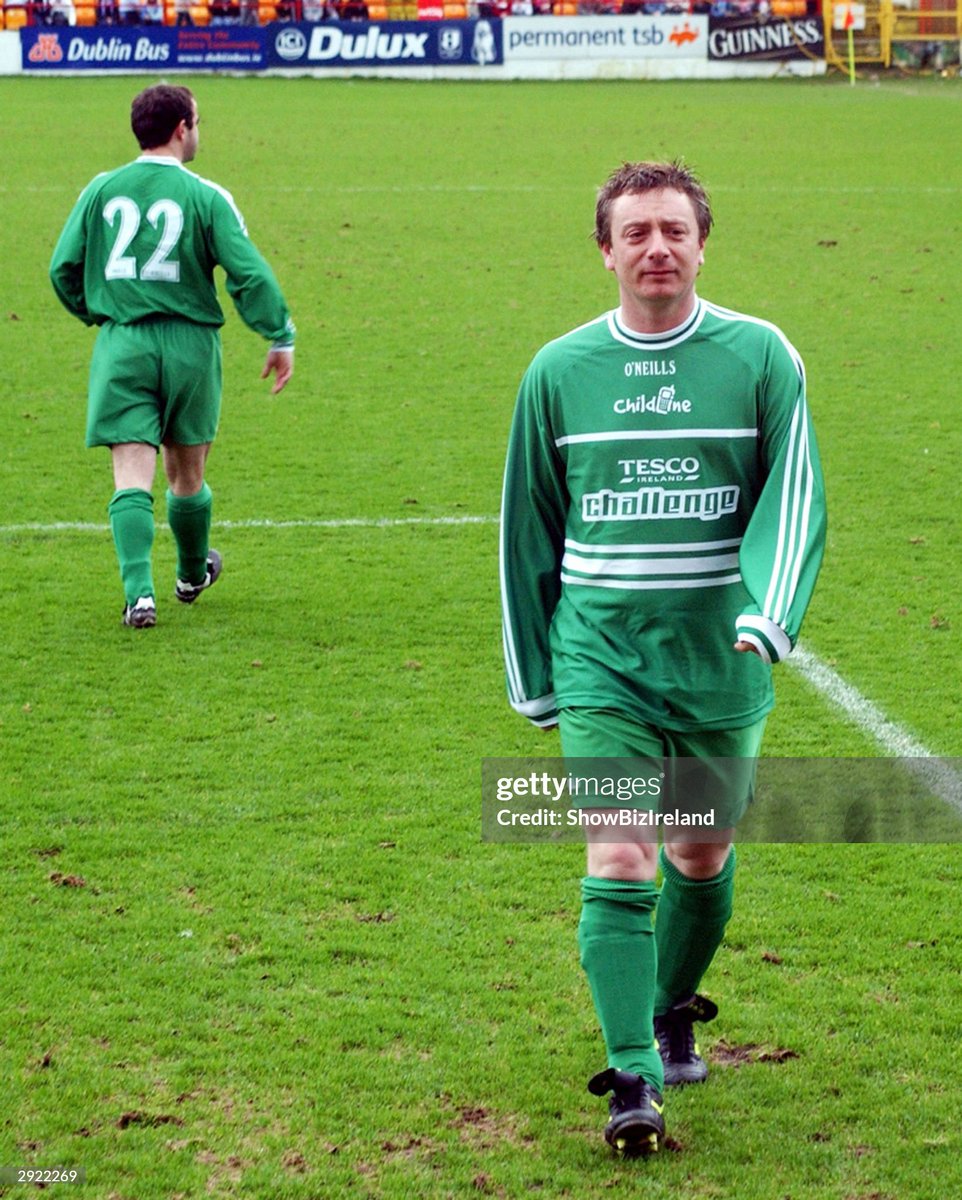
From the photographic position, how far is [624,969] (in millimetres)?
3641

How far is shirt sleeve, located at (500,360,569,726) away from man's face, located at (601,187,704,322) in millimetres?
303

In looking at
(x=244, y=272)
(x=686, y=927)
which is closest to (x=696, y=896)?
(x=686, y=927)

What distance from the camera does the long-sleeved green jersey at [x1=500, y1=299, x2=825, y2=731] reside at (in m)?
3.76

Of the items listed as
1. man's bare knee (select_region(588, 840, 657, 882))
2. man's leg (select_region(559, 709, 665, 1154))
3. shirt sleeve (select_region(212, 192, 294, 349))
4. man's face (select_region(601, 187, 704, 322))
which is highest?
shirt sleeve (select_region(212, 192, 294, 349))

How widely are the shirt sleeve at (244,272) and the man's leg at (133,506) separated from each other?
2.27ft

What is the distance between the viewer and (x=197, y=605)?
7.91m

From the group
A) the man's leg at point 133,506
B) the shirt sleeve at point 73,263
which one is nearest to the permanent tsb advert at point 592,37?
the shirt sleeve at point 73,263

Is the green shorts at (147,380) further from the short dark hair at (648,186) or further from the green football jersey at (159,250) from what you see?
the short dark hair at (648,186)

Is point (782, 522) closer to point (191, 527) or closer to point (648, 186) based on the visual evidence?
point (648, 186)

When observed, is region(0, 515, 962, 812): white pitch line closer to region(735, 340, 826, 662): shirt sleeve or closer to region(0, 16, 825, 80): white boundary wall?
region(735, 340, 826, 662): shirt sleeve

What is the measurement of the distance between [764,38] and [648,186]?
114 feet

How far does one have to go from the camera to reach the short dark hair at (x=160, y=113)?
23.1ft

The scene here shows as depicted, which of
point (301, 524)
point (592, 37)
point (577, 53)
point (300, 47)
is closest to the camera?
point (301, 524)

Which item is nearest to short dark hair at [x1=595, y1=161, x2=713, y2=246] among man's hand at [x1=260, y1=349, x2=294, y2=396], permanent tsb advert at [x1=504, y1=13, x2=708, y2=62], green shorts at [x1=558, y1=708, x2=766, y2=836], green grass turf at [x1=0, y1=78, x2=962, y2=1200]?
green shorts at [x1=558, y1=708, x2=766, y2=836]
